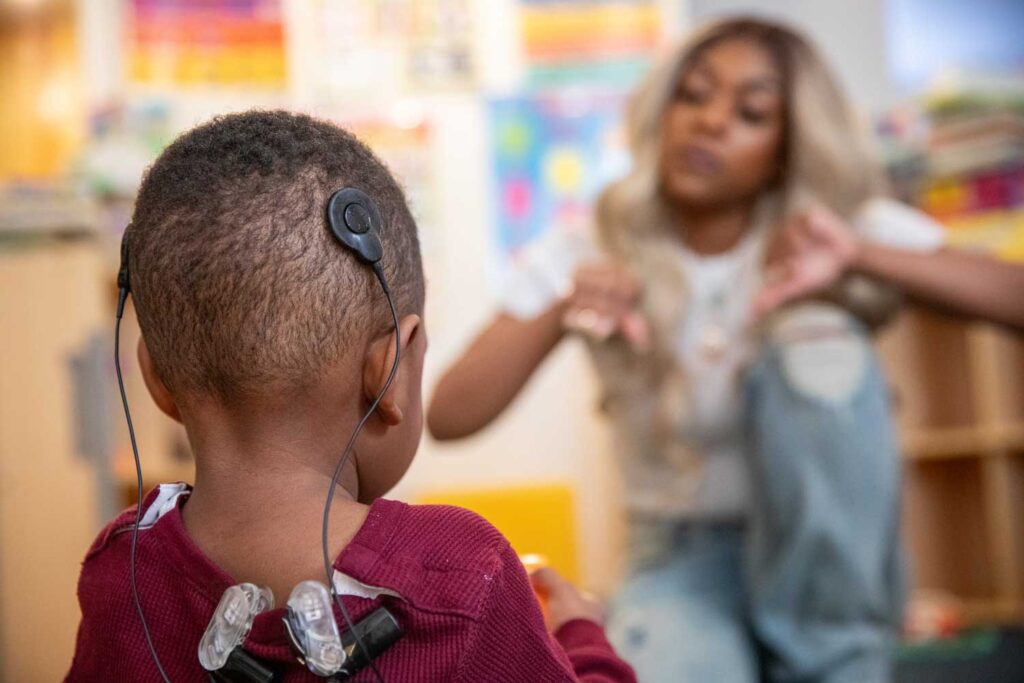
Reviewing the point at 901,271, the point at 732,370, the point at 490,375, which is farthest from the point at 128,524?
the point at 901,271

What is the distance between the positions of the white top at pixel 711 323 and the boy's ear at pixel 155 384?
68cm

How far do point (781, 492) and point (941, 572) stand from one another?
5.43 ft

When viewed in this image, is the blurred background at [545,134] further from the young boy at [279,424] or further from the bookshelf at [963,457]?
the young boy at [279,424]

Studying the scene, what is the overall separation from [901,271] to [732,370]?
0.23 m

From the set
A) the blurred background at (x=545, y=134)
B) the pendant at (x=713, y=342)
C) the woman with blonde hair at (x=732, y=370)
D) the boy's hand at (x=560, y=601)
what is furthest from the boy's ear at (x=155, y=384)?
the blurred background at (x=545, y=134)

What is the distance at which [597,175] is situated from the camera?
280 centimetres

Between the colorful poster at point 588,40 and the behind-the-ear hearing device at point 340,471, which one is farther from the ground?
the colorful poster at point 588,40

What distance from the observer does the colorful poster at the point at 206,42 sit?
2670 mm

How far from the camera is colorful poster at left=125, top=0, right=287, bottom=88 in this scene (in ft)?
8.76

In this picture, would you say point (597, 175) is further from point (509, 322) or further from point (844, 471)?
point (844, 471)

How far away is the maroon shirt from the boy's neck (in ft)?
0.05

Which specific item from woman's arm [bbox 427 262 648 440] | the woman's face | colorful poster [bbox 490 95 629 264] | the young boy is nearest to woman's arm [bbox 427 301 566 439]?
woman's arm [bbox 427 262 648 440]

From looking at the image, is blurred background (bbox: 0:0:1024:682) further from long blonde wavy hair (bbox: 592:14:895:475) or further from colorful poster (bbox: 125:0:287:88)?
long blonde wavy hair (bbox: 592:14:895:475)

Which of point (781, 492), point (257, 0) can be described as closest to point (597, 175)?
point (257, 0)
